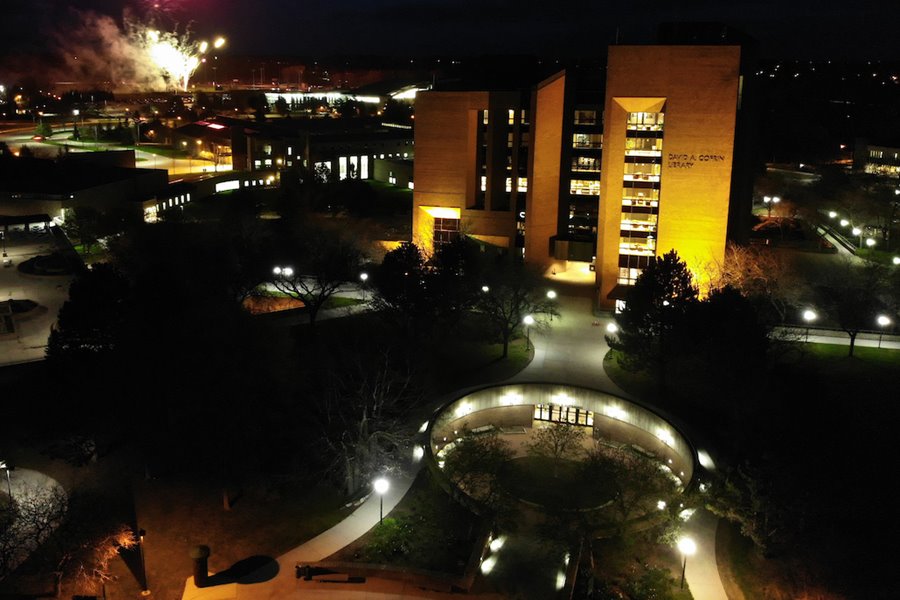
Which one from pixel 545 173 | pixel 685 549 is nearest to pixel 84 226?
pixel 545 173

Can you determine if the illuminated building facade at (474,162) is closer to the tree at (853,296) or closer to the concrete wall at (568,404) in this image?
the tree at (853,296)

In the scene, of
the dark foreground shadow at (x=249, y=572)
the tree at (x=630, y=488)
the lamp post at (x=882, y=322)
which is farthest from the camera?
the lamp post at (x=882, y=322)

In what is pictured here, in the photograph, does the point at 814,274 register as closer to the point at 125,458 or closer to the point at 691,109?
the point at 691,109

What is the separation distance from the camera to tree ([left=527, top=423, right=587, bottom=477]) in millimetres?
23188

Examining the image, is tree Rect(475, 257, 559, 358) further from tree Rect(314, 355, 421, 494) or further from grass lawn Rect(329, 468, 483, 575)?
grass lawn Rect(329, 468, 483, 575)

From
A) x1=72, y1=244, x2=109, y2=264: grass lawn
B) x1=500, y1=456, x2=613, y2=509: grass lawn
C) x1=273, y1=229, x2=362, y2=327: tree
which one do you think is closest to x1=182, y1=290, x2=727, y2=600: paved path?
x1=500, y1=456, x2=613, y2=509: grass lawn

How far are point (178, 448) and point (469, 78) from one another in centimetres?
3195

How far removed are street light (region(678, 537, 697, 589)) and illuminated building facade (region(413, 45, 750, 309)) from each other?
65.0 feet

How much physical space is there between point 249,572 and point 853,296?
26.5 metres

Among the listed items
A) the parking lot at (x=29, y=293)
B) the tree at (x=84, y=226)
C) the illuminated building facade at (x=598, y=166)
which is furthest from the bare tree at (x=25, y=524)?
the tree at (x=84, y=226)

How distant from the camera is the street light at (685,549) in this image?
1739 cm

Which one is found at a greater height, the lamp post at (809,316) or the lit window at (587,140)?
the lit window at (587,140)

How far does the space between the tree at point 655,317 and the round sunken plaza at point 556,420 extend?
10.1 feet

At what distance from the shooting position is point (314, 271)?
36.3 metres
